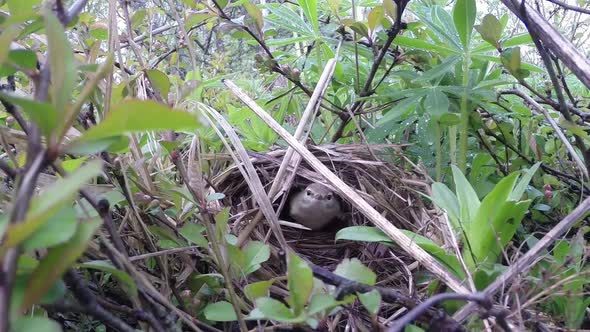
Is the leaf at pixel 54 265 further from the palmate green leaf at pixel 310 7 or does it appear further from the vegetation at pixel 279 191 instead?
the palmate green leaf at pixel 310 7

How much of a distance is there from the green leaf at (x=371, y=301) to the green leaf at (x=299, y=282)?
51mm

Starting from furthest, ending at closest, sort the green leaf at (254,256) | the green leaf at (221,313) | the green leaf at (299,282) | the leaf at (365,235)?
1. the leaf at (365,235)
2. the green leaf at (254,256)
3. the green leaf at (221,313)
4. the green leaf at (299,282)

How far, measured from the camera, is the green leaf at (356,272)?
0.52 meters

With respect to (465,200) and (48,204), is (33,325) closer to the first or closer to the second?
(48,204)

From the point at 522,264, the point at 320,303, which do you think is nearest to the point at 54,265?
the point at 320,303

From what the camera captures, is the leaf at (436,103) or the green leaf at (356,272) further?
the leaf at (436,103)

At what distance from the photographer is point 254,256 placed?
2.25ft

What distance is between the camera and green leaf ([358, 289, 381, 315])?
46 centimetres

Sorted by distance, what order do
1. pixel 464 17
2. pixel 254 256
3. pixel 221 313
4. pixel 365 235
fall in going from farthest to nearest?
pixel 464 17, pixel 365 235, pixel 254 256, pixel 221 313

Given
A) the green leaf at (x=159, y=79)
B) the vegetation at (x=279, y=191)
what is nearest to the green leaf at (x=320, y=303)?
the vegetation at (x=279, y=191)

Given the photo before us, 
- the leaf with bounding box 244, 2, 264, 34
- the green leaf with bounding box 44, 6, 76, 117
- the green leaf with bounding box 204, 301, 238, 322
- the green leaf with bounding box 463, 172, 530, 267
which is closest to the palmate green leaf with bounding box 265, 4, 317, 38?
the leaf with bounding box 244, 2, 264, 34

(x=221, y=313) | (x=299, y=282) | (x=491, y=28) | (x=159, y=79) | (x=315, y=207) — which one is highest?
(x=491, y=28)

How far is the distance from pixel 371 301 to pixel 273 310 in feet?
0.30

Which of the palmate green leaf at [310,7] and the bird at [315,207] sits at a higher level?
the palmate green leaf at [310,7]
